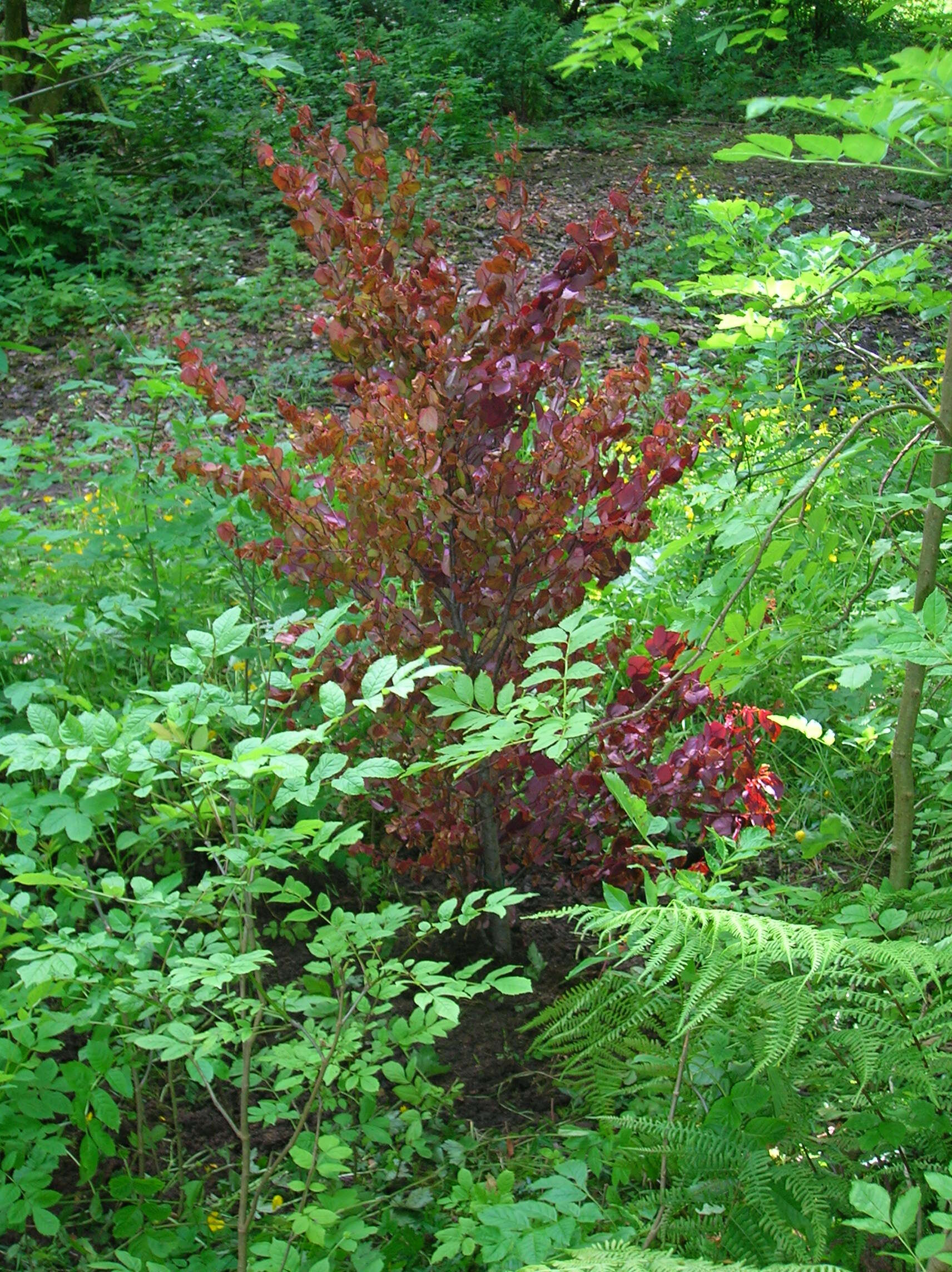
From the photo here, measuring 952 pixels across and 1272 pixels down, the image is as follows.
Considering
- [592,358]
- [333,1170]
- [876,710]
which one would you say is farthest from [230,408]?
[592,358]

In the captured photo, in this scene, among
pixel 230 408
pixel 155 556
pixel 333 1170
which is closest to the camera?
pixel 333 1170

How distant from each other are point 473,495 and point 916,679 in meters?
0.92

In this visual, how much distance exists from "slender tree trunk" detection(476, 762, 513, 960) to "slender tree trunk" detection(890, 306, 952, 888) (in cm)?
86

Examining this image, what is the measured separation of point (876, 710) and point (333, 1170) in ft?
5.73

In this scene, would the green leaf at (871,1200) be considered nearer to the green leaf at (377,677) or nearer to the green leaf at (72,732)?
the green leaf at (377,677)

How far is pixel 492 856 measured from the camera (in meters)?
2.51

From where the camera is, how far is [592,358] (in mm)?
7156

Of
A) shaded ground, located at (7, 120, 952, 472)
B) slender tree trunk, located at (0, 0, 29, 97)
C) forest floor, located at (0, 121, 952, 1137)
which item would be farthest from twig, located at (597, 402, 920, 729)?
slender tree trunk, located at (0, 0, 29, 97)

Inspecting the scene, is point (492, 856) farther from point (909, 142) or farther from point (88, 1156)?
point (909, 142)

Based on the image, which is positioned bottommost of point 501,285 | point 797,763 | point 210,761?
point 797,763

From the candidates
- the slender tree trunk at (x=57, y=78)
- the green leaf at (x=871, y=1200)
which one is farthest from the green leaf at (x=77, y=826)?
the slender tree trunk at (x=57, y=78)

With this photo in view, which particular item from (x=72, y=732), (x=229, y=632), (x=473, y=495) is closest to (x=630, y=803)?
Answer: (x=229, y=632)

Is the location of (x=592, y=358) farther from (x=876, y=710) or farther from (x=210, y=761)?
(x=210, y=761)

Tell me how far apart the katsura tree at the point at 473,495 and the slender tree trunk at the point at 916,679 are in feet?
1.12
